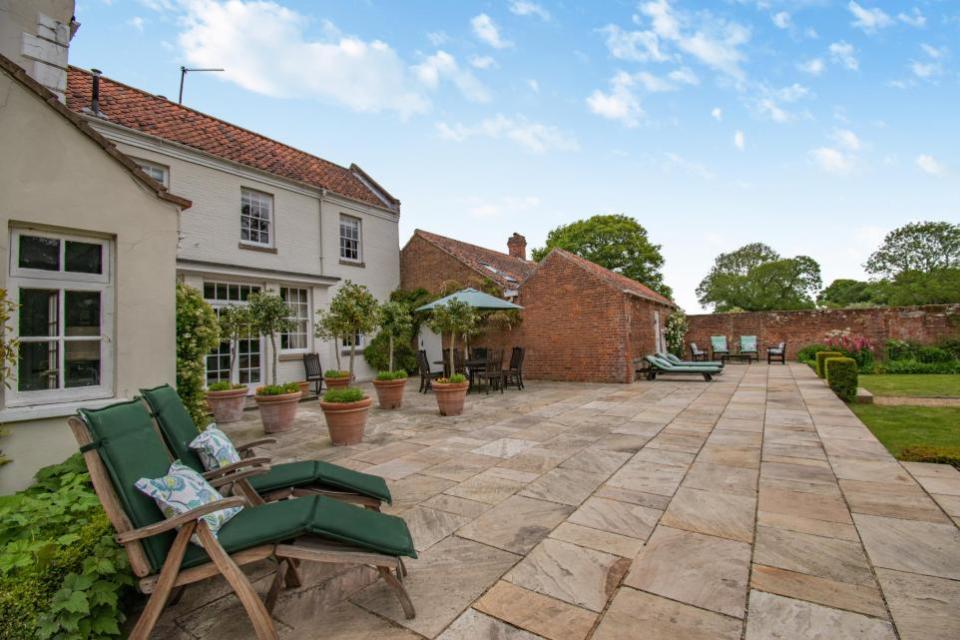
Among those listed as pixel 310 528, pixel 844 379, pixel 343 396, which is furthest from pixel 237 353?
pixel 844 379

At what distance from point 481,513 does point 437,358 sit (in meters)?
11.3

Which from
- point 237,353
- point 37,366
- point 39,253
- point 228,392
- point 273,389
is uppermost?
point 39,253

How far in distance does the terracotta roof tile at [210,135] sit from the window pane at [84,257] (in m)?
6.98

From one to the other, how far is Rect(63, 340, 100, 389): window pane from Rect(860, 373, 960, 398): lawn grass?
14526 millimetres

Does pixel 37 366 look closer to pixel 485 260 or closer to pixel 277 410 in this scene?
pixel 277 410

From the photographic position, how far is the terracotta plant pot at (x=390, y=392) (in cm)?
812

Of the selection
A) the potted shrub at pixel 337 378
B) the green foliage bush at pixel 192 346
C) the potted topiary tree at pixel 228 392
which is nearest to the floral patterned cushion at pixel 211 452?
the green foliage bush at pixel 192 346

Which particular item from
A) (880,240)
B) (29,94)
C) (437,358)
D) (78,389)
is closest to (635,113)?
(437,358)

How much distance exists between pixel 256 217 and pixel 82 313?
7818mm

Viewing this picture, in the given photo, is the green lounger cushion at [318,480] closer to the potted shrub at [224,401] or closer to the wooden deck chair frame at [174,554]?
the wooden deck chair frame at [174,554]

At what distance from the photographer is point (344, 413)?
552 centimetres

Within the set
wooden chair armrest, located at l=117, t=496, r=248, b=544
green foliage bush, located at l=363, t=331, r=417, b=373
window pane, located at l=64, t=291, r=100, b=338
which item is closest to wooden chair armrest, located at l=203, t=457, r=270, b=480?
wooden chair armrest, located at l=117, t=496, r=248, b=544

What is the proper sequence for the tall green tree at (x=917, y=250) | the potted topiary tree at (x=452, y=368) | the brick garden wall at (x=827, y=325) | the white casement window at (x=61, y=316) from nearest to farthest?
the white casement window at (x=61, y=316)
the potted topiary tree at (x=452, y=368)
the brick garden wall at (x=827, y=325)
the tall green tree at (x=917, y=250)

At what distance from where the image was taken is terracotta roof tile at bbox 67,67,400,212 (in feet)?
29.8
